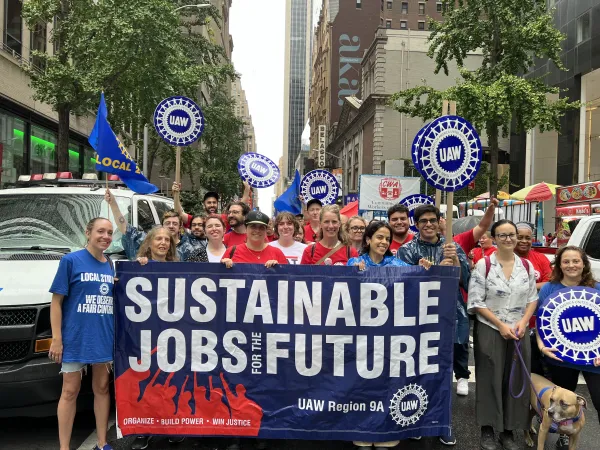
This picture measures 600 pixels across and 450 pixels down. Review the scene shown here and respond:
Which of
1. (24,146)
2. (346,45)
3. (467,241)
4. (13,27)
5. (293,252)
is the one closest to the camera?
(467,241)

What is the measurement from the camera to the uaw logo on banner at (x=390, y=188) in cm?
1739

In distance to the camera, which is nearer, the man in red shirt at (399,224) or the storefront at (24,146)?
the man in red shirt at (399,224)

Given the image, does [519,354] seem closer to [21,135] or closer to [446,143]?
[446,143]

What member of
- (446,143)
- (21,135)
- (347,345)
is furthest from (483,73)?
(347,345)

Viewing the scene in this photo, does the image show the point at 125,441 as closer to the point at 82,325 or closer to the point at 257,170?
the point at 82,325

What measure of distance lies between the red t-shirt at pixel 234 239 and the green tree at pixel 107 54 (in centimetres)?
804

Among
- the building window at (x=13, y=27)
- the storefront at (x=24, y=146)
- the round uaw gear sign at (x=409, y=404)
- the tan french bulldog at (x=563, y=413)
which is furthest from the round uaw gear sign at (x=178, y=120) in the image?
the building window at (x=13, y=27)

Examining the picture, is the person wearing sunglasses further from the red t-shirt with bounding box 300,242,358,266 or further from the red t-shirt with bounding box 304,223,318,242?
the red t-shirt with bounding box 304,223,318,242

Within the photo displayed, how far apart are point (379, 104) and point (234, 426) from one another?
44.8m

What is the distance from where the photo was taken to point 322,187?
12125 mm

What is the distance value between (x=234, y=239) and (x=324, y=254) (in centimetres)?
153

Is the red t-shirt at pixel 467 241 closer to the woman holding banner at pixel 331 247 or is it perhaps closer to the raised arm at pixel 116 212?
the woman holding banner at pixel 331 247

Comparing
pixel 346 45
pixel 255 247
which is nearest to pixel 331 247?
pixel 255 247

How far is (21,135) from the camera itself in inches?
750
